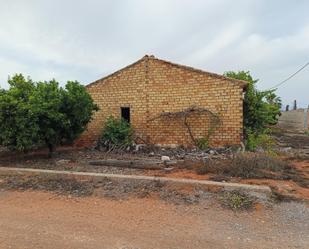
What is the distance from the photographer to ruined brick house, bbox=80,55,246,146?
10703 millimetres

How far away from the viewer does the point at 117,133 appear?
452 inches

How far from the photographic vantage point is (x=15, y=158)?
10.3m

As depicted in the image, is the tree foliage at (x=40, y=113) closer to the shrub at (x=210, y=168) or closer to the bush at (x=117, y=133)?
the bush at (x=117, y=133)

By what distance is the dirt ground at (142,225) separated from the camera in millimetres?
4004

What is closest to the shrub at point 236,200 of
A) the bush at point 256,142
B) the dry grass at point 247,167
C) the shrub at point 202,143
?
the dry grass at point 247,167

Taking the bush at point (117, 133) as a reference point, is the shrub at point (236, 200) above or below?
below

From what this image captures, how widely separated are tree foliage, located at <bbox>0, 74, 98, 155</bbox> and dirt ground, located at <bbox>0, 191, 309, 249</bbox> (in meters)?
3.11

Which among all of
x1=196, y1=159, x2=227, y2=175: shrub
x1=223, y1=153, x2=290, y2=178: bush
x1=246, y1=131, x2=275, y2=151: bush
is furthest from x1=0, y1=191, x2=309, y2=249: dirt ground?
x1=246, y1=131, x2=275, y2=151: bush

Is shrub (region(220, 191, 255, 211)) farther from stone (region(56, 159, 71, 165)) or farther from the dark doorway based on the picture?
the dark doorway

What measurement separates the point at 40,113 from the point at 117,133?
340cm

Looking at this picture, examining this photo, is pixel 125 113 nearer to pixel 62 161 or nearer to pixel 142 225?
pixel 62 161

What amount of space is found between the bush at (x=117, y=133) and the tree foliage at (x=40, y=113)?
4.87ft

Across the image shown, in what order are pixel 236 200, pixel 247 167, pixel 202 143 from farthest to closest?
pixel 202 143 → pixel 247 167 → pixel 236 200

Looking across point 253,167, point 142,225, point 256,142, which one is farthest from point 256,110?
point 142,225
